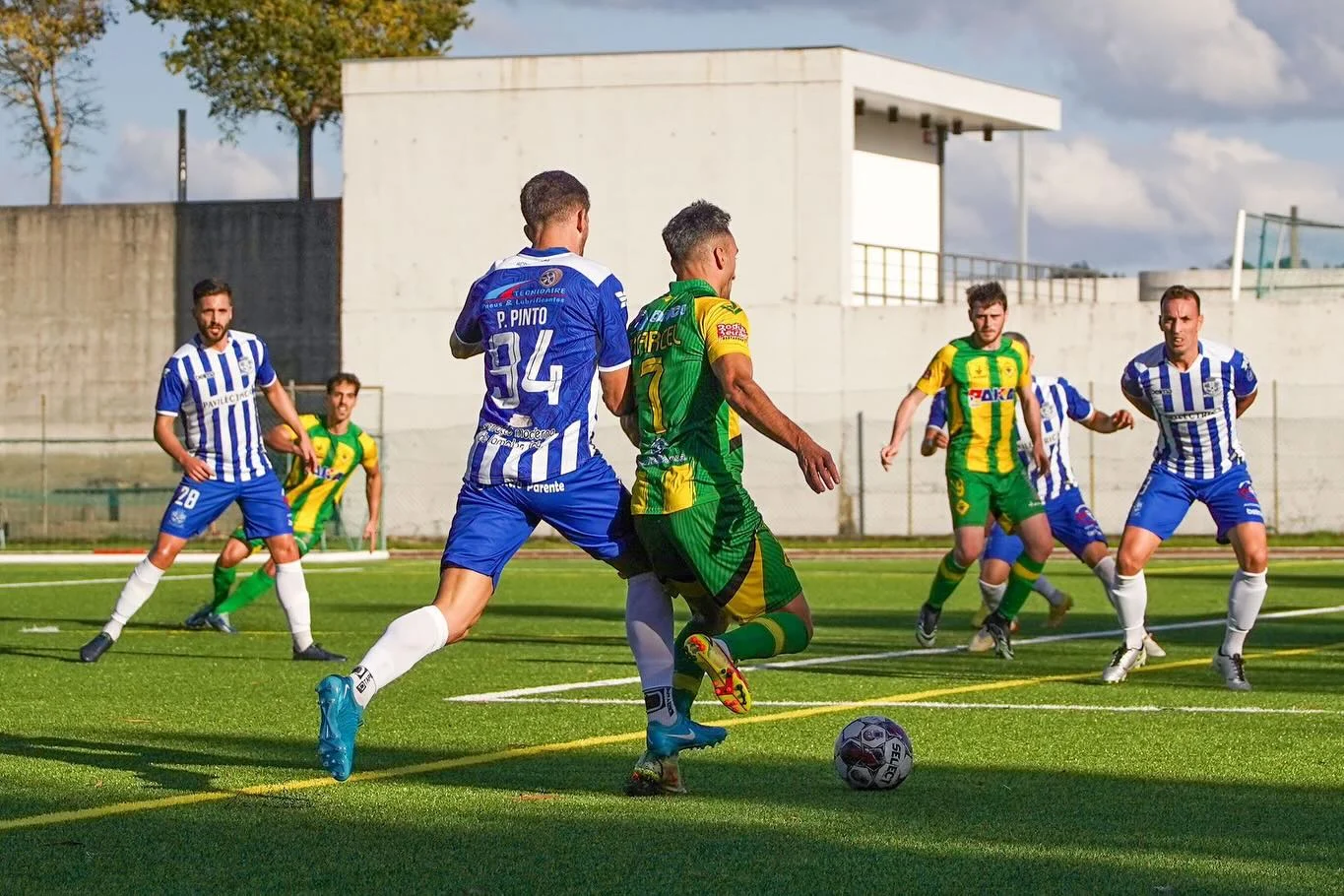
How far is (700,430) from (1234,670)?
4492 mm

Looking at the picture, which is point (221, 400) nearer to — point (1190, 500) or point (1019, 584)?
point (1019, 584)

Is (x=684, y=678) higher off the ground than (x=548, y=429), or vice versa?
(x=548, y=429)

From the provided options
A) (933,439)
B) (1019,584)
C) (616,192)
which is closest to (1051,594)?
(933,439)

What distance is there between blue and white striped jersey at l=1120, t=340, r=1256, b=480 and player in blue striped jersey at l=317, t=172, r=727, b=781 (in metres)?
4.51

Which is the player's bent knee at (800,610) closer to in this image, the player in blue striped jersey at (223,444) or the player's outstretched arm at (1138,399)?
the player's outstretched arm at (1138,399)

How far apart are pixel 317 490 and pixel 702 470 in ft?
30.5

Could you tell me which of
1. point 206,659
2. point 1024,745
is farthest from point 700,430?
point 206,659

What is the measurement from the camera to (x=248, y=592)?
14773 mm

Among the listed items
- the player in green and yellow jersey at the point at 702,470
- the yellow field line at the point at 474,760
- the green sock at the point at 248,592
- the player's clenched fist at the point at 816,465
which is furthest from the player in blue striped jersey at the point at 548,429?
the green sock at the point at 248,592

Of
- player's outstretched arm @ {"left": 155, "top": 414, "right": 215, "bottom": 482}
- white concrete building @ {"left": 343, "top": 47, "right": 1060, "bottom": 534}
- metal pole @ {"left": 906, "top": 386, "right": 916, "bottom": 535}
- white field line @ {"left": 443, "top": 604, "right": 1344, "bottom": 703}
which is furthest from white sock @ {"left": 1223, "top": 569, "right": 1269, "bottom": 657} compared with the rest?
white concrete building @ {"left": 343, "top": 47, "right": 1060, "bottom": 534}

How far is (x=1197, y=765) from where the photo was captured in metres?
7.23

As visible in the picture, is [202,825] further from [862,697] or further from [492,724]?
[862,697]

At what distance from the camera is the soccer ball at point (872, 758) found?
21.6 ft

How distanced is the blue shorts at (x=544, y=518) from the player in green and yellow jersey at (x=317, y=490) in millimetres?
8169
